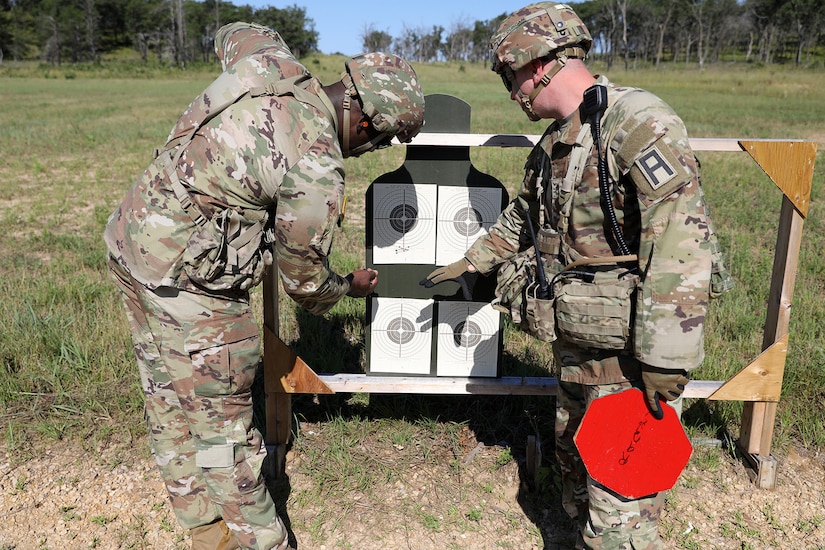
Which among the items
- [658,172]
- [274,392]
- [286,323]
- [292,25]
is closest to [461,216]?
[274,392]

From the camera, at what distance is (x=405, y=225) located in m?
3.33

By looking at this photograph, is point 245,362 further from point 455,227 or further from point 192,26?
point 192,26

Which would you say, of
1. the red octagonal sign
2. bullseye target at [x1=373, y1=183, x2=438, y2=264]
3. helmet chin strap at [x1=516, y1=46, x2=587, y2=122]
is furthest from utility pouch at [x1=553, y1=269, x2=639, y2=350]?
bullseye target at [x1=373, y1=183, x2=438, y2=264]

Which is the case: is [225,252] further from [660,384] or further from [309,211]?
[660,384]

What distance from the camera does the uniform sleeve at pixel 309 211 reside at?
2090 millimetres

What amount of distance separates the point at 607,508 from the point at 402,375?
1436mm

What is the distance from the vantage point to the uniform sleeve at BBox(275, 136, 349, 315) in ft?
6.86

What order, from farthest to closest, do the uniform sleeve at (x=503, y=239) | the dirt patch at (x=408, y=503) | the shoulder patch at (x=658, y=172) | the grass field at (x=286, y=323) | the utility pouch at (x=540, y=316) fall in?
the grass field at (x=286, y=323), the dirt patch at (x=408, y=503), the uniform sleeve at (x=503, y=239), the utility pouch at (x=540, y=316), the shoulder patch at (x=658, y=172)

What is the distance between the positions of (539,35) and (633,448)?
1489mm

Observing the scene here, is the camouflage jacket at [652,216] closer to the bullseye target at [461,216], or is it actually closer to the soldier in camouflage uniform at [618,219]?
the soldier in camouflage uniform at [618,219]

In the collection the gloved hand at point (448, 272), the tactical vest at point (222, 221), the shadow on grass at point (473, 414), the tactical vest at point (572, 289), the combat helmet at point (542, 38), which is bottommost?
the shadow on grass at point (473, 414)

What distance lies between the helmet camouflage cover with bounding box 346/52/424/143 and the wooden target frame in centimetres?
68

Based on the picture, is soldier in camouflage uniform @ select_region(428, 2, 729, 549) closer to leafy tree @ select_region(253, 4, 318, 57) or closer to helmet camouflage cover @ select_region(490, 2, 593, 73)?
helmet camouflage cover @ select_region(490, 2, 593, 73)

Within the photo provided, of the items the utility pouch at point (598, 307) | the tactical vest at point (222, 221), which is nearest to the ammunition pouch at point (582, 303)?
the utility pouch at point (598, 307)
